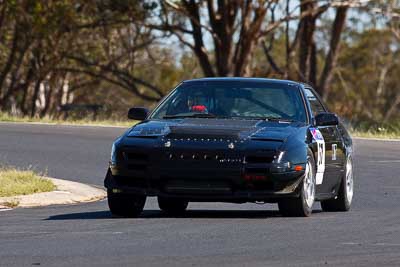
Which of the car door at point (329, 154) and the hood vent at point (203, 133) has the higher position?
the hood vent at point (203, 133)

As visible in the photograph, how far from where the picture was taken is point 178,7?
142 feet

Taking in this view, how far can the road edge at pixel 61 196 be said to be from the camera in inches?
569

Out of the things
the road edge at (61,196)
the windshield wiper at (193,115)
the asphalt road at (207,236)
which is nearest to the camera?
the asphalt road at (207,236)

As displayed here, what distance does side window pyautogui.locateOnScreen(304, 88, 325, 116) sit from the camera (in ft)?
45.0

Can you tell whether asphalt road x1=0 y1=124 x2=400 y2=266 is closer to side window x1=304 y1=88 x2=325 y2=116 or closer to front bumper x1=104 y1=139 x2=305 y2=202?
front bumper x1=104 y1=139 x2=305 y2=202

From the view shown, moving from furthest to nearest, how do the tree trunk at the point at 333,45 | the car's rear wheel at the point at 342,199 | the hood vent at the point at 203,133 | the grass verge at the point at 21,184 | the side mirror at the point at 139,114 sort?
the tree trunk at the point at 333,45
the grass verge at the point at 21,184
the car's rear wheel at the point at 342,199
the side mirror at the point at 139,114
the hood vent at the point at 203,133

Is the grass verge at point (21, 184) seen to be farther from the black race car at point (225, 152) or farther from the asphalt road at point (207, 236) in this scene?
the black race car at point (225, 152)

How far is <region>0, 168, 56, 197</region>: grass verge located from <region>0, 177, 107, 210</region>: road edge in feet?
0.36

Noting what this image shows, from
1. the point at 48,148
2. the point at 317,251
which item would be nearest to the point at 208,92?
the point at 317,251

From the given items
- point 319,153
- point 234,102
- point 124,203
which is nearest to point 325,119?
point 319,153

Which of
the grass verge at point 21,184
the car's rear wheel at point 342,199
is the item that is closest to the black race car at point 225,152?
the car's rear wheel at point 342,199

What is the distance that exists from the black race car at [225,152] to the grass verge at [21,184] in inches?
91.2

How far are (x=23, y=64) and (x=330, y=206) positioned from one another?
4349 cm

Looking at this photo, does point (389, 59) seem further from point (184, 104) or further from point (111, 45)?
point (184, 104)
